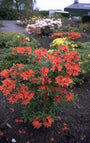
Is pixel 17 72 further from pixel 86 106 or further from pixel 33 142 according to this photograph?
pixel 86 106

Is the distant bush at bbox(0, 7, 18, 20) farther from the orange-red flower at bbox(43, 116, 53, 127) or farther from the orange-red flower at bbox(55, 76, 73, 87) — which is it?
the orange-red flower at bbox(55, 76, 73, 87)

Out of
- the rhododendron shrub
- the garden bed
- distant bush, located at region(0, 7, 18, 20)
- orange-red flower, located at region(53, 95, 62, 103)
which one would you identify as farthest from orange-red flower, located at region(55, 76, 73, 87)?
distant bush, located at region(0, 7, 18, 20)

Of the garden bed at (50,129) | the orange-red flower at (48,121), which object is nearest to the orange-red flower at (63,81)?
the orange-red flower at (48,121)

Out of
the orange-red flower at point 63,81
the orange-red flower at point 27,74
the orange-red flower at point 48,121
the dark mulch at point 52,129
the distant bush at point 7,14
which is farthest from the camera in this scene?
the distant bush at point 7,14

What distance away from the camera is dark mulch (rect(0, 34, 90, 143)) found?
249cm

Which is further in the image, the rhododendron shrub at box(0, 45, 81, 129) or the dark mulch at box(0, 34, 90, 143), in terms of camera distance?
the dark mulch at box(0, 34, 90, 143)

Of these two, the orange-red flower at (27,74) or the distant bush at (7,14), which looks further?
the distant bush at (7,14)

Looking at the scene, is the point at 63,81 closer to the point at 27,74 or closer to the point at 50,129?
the point at 27,74

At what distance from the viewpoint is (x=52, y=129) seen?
268 cm

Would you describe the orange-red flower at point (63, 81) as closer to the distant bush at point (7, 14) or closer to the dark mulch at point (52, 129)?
the dark mulch at point (52, 129)

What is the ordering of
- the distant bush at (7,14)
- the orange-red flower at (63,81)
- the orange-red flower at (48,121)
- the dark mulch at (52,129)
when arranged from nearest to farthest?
the orange-red flower at (63,81) < the orange-red flower at (48,121) < the dark mulch at (52,129) < the distant bush at (7,14)

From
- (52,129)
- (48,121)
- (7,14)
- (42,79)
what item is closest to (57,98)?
(48,121)

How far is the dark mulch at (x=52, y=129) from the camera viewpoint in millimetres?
2492

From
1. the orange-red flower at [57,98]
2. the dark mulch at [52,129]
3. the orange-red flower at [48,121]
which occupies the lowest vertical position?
the dark mulch at [52,129]
